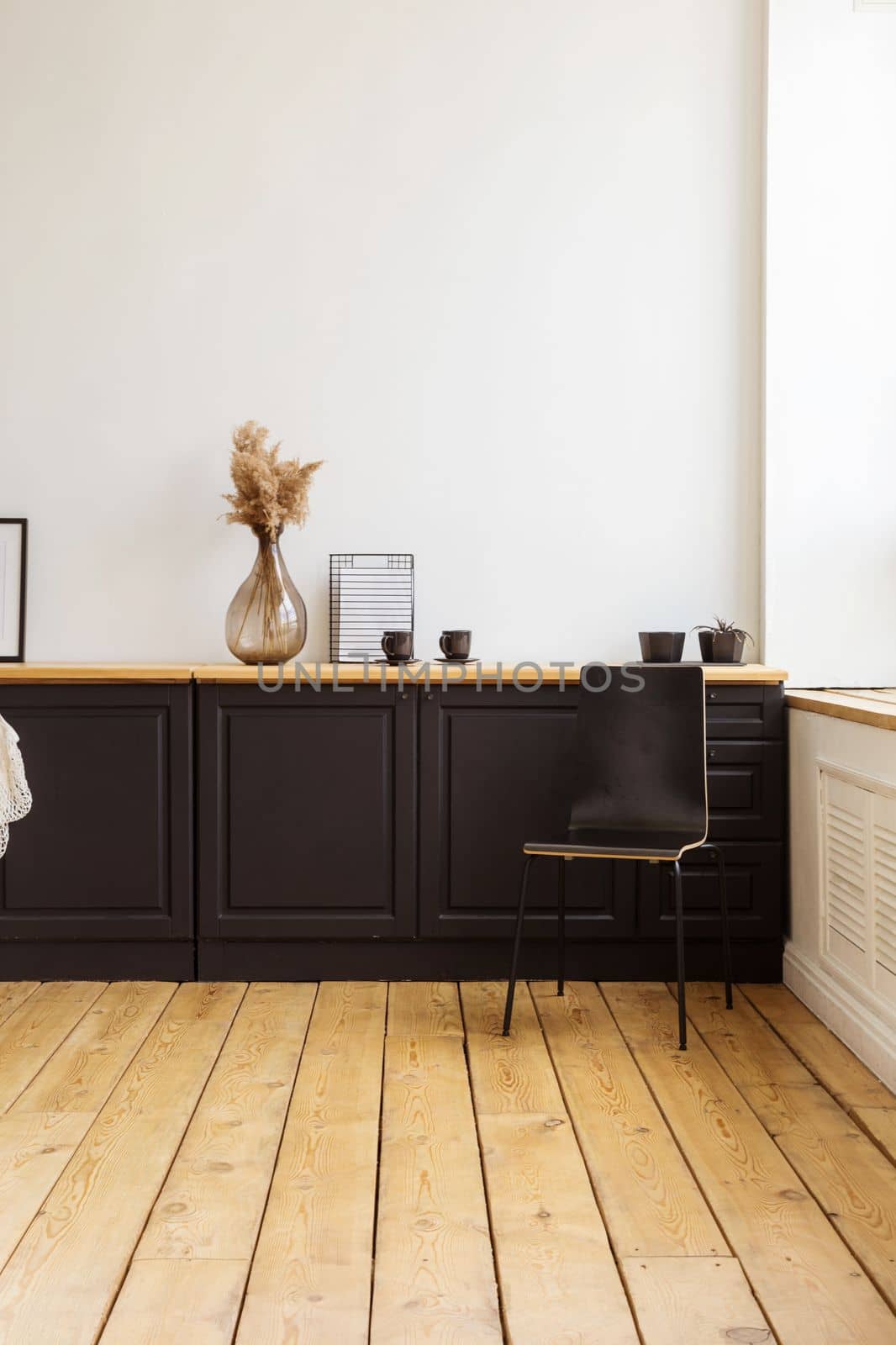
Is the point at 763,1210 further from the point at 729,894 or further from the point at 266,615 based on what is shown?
the point at 266,615

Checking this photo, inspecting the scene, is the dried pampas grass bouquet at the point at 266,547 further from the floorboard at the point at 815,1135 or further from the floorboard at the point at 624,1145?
the floorboard at the point at 815,1135

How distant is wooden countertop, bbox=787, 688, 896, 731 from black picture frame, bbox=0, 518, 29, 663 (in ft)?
7.95

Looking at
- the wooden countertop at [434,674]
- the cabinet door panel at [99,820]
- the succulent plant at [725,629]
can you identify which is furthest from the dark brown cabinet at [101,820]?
the succulent plant at [725,629]

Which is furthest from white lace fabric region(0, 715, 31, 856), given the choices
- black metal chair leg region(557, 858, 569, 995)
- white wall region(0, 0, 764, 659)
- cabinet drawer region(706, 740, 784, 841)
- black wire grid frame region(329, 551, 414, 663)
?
cabinet drawer region(706, 740, 784, 841)

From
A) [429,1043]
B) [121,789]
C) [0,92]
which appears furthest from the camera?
[0,92]

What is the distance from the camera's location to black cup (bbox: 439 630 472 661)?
11.1 ft

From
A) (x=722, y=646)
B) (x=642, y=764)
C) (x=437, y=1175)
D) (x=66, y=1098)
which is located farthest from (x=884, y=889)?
(x=66, y=1098)

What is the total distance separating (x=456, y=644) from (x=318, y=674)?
450 mm

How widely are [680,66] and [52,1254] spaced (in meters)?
3.74

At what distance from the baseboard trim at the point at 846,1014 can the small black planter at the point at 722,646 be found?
2.91 feet

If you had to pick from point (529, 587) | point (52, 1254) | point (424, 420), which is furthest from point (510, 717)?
point (52, 1254)

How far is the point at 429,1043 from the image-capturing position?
2.76 metres

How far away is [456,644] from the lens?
338 centimetres

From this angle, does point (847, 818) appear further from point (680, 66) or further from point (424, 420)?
point (680, 66)
